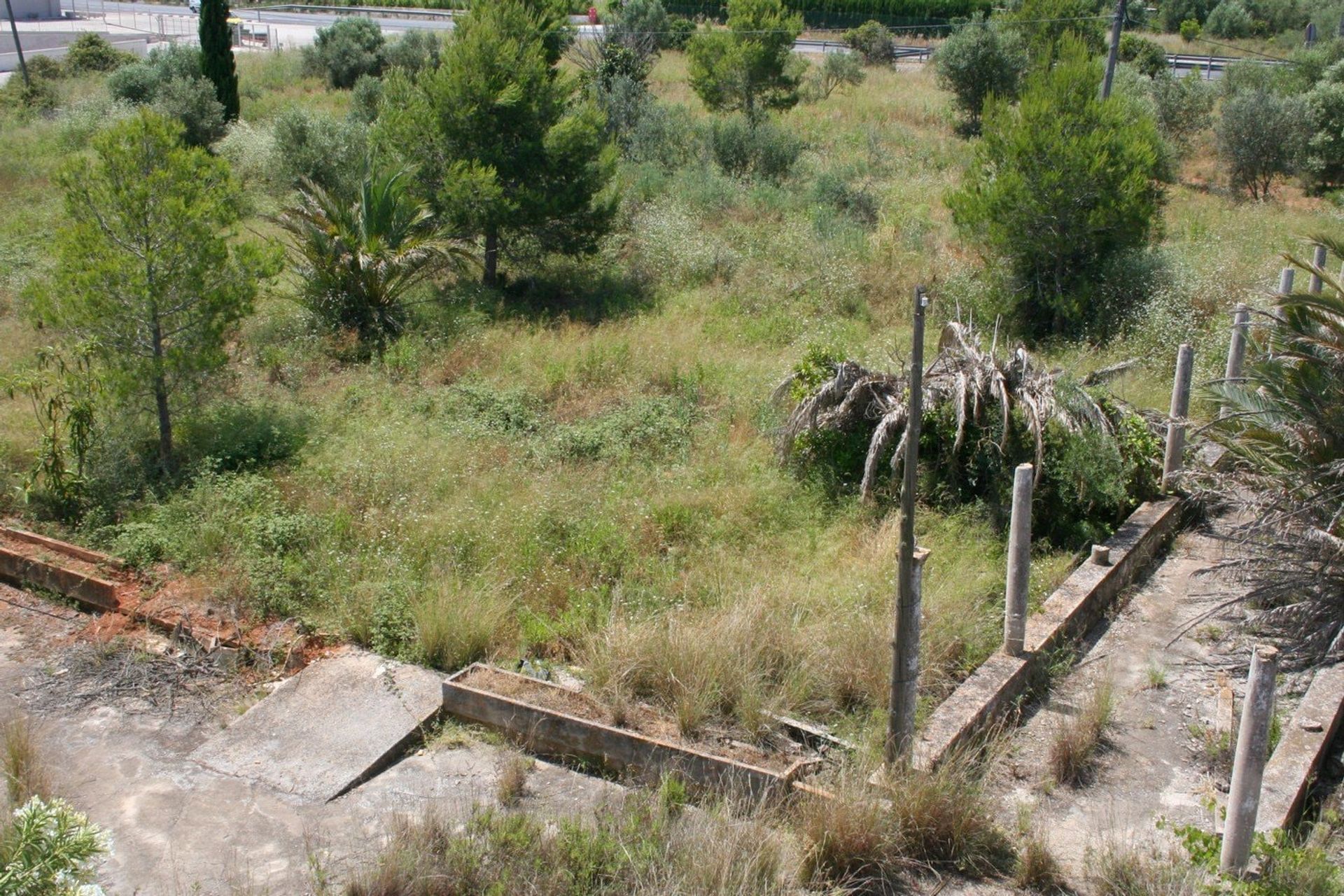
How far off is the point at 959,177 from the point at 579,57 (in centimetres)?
1123

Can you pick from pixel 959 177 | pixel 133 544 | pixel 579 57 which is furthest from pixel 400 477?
pixel 579 57

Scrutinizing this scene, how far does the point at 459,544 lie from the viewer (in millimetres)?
8508

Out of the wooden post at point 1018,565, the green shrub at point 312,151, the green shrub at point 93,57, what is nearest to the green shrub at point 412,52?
the green shrub at point 93,57

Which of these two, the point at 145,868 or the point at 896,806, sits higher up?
the point at 896,806

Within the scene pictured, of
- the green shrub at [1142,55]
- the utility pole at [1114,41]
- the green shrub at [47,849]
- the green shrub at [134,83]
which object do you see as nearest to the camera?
the green shrub at [47,849]

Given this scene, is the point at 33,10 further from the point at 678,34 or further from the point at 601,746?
the point at 601,746

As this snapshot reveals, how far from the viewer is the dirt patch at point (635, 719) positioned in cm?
612

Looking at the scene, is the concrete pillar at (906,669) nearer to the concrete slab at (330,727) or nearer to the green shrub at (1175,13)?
the concrete slab at (330,727)

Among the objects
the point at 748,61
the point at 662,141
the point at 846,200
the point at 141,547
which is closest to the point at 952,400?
the point at 141,547

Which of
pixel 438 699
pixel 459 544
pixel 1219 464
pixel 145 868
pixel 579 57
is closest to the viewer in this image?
pixel 145 868

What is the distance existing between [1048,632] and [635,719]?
103 inches

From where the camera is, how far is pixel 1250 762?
4.71m

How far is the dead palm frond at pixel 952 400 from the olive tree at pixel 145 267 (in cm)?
509

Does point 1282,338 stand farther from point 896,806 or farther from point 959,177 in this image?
point 959,177
